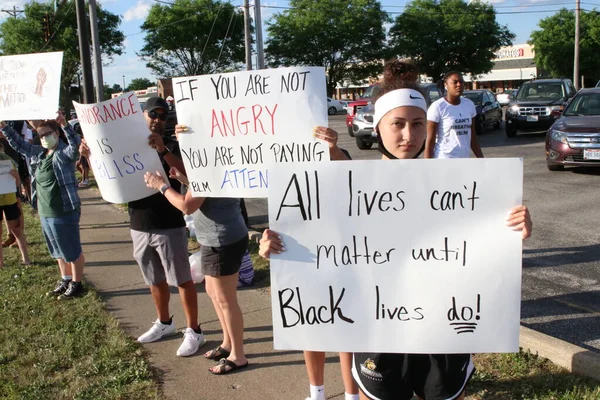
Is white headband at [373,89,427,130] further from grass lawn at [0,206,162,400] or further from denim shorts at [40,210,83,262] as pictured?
denim shorts at [40,210,83,262]

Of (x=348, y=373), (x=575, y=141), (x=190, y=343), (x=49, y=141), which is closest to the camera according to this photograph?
(x=348, y=373)

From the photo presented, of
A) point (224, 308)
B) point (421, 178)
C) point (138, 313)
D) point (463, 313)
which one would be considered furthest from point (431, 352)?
point (138, 313)

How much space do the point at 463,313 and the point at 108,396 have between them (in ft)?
7.78

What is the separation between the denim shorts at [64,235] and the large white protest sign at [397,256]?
368 cm

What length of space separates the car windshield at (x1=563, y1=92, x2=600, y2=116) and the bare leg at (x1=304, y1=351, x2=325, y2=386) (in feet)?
34.5

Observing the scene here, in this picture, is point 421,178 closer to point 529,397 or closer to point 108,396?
point 529,397

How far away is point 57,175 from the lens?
5238 mm

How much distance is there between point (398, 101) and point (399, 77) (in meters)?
0.23

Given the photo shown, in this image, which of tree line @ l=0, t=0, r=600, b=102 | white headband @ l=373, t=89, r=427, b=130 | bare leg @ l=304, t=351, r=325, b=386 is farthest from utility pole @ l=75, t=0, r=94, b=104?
tree line @ l=0, t=0, r=600, b=102

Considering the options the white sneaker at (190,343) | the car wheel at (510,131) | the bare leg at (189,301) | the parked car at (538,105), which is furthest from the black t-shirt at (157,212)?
the car wheel at (510,131)

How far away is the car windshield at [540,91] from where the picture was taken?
1745 cm

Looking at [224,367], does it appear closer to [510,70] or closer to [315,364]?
[315,364]

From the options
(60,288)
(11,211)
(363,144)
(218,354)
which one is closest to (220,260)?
(218,354)

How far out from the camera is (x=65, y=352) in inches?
163
